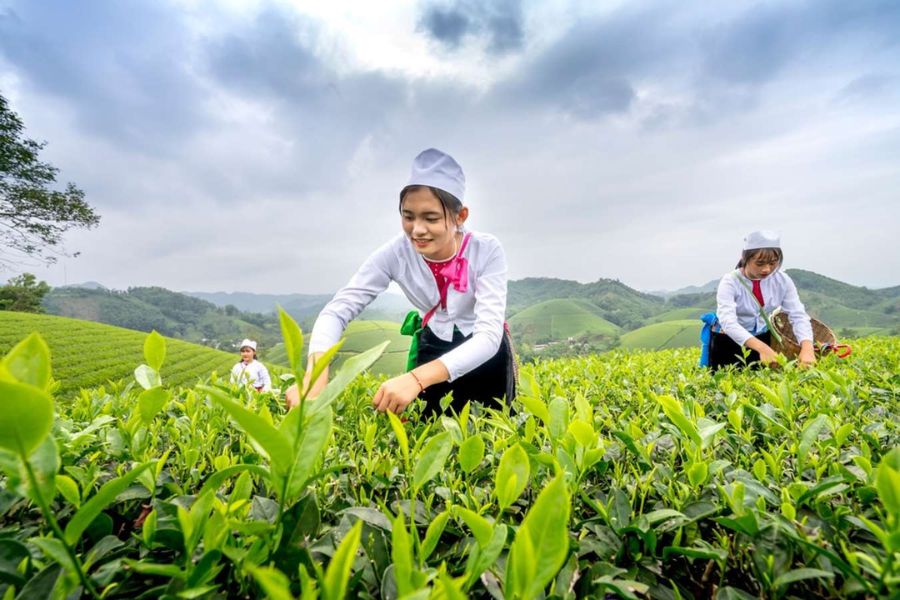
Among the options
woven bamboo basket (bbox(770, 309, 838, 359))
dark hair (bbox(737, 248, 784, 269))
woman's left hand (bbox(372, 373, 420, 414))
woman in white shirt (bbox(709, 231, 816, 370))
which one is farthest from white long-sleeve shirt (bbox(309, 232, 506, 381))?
woven bamboo basket (bbox(770, 309, 838, 359))

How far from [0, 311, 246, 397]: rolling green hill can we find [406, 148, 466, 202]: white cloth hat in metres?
15.7

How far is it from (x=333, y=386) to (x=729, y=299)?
4024 mm

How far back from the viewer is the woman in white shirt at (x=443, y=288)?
1.97 m

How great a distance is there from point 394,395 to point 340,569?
1001 mm

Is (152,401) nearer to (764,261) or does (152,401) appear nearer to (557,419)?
(557,419)

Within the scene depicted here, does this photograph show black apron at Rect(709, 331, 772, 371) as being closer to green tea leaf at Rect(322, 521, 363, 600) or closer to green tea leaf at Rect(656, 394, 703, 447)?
green tea leaf at Rect(656, 394, 703, 447)

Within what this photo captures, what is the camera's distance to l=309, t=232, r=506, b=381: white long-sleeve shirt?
1.99 meters

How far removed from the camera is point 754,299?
382 centimetres

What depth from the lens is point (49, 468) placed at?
48 cm

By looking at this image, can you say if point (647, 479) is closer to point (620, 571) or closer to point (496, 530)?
Result: point (620, 571)

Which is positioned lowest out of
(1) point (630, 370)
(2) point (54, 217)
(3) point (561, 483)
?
(1) point (630, 370)

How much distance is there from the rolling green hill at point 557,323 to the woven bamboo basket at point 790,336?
2785 inches

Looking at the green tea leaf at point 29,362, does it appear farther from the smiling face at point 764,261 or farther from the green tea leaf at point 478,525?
the smiling face at point 764,261

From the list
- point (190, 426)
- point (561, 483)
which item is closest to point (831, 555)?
point (561, 483)
